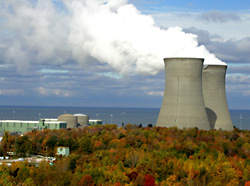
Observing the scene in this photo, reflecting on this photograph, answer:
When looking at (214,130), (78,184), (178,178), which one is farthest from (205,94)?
(78,184)

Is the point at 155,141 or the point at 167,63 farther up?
the point at 167,63

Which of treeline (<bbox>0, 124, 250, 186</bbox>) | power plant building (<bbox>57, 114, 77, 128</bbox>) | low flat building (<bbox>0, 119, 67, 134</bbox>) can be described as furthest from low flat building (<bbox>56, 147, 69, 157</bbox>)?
power plant building (<bbox>57, 114, 77, 128</bbox>)

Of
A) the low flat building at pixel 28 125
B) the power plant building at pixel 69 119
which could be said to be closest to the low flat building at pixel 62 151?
the low flat building at pixel 28 125

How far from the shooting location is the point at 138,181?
1919 centimetres

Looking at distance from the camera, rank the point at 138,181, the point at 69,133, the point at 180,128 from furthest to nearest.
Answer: the point at 69,133, the point at 180,128, the point at 138,181

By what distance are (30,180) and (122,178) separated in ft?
13.7

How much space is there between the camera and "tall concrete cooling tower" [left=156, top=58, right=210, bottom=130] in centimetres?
3180

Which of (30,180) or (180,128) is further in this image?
(180,128)

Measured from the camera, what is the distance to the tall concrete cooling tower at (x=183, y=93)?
31.8 metres

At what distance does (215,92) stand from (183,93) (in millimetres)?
5016

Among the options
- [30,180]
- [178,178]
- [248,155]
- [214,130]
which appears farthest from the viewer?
[214,130]

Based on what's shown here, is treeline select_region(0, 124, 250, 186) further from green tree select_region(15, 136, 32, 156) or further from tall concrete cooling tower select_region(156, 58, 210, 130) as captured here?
tall concrete cooling tower select_region(156, 58, 210, 130)

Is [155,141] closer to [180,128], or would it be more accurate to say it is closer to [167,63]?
[180,128]

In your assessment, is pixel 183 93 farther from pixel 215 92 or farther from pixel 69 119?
pixel 69 119
